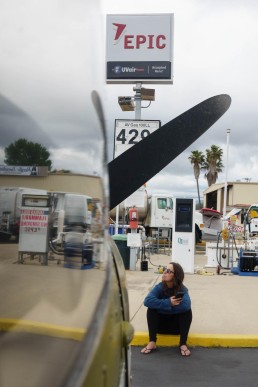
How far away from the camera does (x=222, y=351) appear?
6.01m

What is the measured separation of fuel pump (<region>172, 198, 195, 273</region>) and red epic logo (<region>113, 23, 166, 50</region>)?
25.5 feet

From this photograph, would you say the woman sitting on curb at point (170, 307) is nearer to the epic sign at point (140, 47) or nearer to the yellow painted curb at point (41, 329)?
the yellow painted curb at point (41, 329)

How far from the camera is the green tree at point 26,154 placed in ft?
3.59

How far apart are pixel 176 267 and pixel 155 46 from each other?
44.0ft

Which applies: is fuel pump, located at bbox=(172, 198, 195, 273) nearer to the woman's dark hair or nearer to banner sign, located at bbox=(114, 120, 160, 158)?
banner sign, located at bbox=(114, 120, 160, 158)

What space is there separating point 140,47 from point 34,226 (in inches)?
679

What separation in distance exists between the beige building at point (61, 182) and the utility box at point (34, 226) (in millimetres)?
30

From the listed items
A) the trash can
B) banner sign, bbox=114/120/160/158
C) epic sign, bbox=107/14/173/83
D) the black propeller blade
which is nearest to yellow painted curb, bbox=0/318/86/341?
the black propeller blade

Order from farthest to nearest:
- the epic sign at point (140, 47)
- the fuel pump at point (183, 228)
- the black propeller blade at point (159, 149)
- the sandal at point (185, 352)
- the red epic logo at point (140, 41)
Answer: the red epic logo at point (140, 41), the epic sign at point (140, 47), the fuel pump at point (183, 228), the sandal at point (185, 352), the black propeller blade at point (159, 149)

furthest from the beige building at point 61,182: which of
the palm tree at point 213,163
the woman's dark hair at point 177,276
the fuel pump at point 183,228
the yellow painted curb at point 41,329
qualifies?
the palm tree at point 213,163

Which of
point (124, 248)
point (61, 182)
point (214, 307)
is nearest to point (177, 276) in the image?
point (214, 307)

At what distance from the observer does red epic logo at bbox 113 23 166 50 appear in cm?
1747

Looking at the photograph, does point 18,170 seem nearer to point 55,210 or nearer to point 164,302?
point 55,210

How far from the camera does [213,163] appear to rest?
190ft
